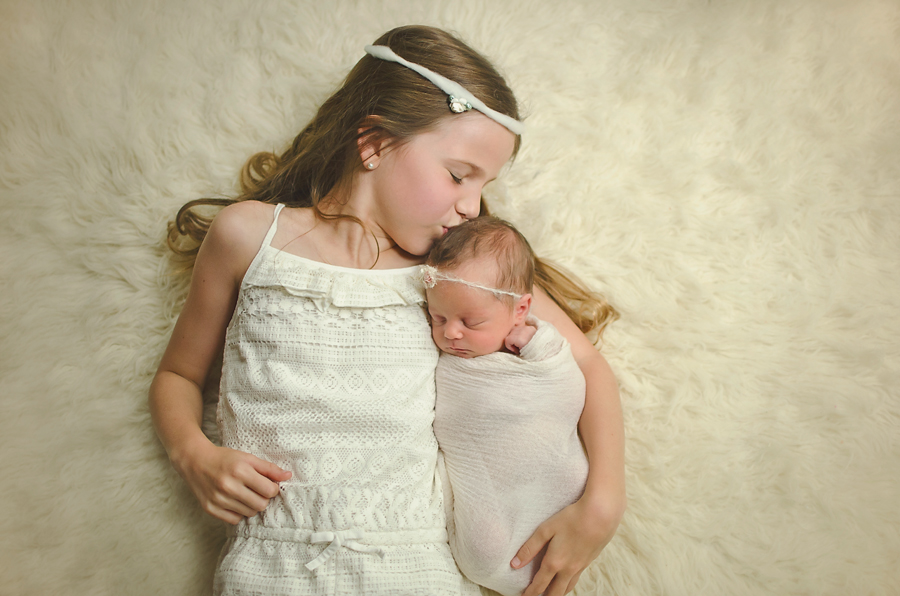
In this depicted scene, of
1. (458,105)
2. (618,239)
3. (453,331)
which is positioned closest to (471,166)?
(458,105)

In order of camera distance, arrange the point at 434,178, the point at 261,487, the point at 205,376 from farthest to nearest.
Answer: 1. the point at 205,376
2. the point at 434,178
3. the point at 261,487

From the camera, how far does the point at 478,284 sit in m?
1.12

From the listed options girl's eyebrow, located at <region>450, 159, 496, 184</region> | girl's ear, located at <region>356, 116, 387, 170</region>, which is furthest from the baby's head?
girl's ear, located at <region>356, 116, 387, 170</region>

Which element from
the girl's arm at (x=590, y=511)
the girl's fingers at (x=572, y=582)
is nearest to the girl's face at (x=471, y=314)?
the girl's arm at (x=590, y=511)

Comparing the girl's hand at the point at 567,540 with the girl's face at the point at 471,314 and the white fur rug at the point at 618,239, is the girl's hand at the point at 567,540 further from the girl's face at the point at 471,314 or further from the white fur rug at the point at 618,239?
the girl's face at the point at 471,314

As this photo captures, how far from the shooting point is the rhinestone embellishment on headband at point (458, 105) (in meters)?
1.21

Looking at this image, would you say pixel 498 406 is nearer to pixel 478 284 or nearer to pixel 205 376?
pixel 478 284

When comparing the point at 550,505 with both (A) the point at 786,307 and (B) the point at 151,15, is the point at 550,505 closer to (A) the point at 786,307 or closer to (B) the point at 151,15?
(A) the point at 786,307

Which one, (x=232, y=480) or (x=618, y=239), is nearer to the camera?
(x=232, y=480)

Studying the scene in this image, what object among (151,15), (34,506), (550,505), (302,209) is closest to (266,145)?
(302,209)

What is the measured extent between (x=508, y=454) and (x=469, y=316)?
0.28m

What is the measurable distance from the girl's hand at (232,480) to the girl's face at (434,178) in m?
0.53

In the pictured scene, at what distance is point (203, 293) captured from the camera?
1.24 meters

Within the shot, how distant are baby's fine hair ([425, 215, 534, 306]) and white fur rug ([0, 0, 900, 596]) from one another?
28cm
